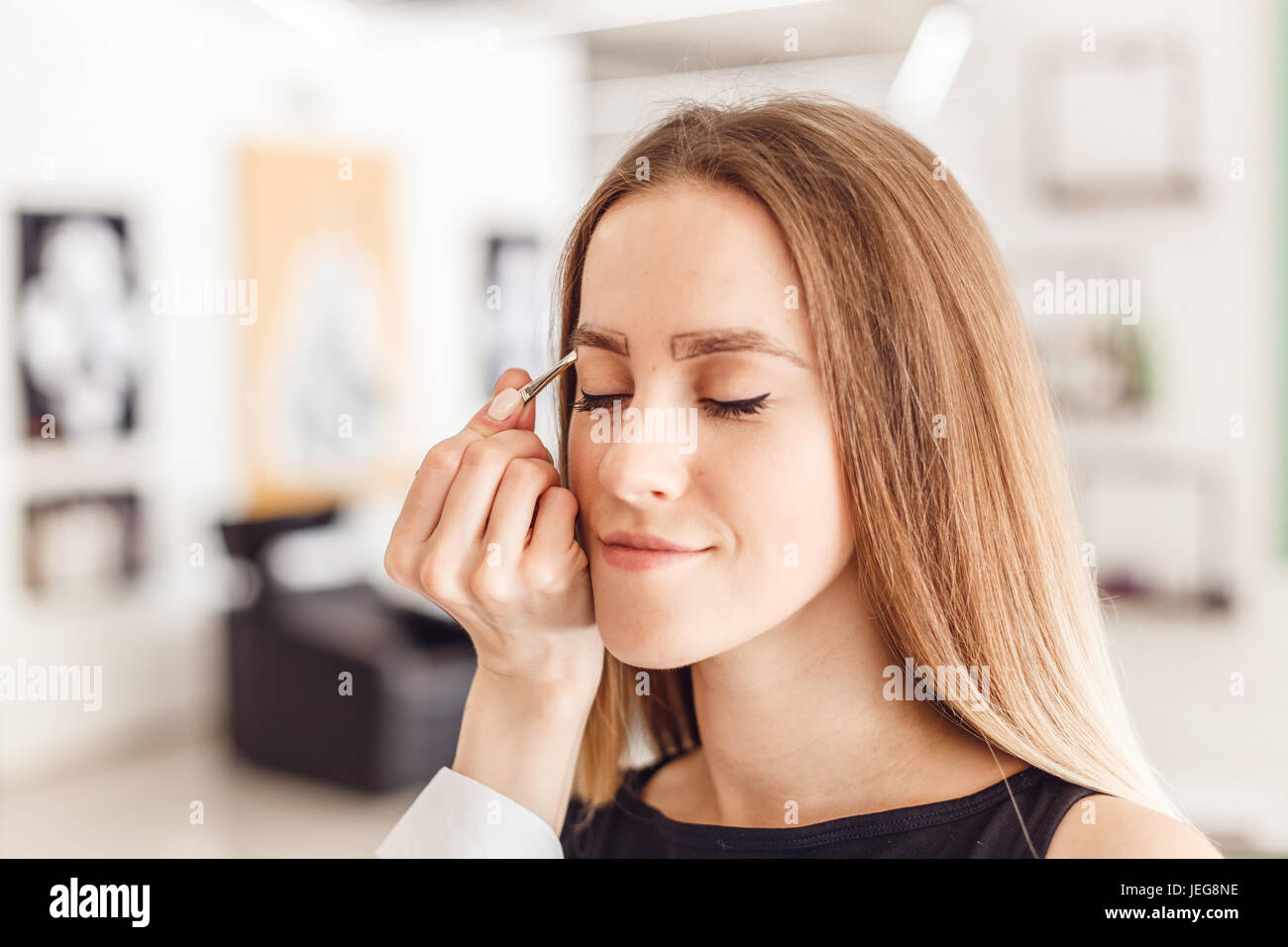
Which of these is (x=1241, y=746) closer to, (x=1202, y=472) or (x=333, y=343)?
(x=1202, y=472)

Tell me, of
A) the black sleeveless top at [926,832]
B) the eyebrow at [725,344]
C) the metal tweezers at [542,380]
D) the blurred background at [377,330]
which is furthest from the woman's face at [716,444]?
the blurred background at [377,330]

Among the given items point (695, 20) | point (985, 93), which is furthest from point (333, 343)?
point (985, 93)

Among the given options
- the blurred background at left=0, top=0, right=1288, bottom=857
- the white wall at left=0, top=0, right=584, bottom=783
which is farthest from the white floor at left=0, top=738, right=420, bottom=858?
the white wall at left=0, top=0, right=584, bottom=783

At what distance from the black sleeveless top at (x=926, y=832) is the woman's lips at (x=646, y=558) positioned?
33 centimetres

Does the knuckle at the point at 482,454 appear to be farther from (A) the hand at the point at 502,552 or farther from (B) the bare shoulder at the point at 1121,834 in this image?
(B) the bare shoulder at the point at 1121,834

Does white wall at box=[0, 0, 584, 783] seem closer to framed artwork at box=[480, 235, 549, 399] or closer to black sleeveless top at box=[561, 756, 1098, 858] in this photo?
framed artwork at box=[480, 235, 549, 399]

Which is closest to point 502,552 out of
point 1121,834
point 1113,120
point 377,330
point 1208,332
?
point 1121,834

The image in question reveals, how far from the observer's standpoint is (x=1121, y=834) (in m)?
0.87

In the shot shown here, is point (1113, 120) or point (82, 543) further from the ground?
point (1113, 120)

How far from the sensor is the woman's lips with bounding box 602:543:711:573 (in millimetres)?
975

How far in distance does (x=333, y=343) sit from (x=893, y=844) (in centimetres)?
436

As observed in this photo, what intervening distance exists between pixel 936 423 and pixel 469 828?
0.66m

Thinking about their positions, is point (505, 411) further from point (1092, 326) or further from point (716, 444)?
point (1092, 326)
